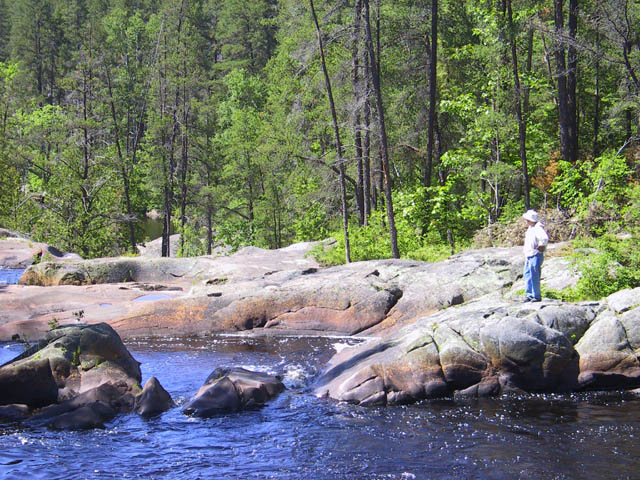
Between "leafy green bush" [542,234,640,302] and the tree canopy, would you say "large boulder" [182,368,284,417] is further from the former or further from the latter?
the tree canopy

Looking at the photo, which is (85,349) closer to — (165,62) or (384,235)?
(384,235)

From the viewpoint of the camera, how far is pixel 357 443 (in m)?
9.45

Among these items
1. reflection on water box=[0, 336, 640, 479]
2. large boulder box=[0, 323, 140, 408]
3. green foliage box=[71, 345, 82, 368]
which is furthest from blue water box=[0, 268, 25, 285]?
reflection on water box=[0, 336, 640, 479]

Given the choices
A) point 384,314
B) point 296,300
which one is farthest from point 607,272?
point 296,300

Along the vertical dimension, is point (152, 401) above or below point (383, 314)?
below

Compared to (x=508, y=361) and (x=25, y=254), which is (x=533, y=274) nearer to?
(x=508, y=361)

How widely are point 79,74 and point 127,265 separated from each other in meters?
14.6

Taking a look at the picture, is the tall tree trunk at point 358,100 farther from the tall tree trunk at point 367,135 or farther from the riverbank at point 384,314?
the riverbank at point 384,314

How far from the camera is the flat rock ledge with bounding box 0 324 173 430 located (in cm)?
1060

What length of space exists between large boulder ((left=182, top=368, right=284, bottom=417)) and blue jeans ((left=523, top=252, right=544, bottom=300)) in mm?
5312

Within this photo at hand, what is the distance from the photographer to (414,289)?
17.4m

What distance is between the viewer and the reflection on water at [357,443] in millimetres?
8477

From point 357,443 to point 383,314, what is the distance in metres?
7.74

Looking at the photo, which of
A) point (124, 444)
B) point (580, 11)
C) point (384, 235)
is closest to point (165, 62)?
point (384, 235)
